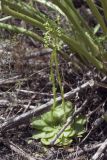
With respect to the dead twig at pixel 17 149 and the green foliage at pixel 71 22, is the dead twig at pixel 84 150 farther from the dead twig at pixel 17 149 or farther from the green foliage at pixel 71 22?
the green foliage at pixel 71 22

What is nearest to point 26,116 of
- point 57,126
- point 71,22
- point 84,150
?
point 57,126

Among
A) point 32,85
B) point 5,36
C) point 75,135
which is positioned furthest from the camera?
point 5,36

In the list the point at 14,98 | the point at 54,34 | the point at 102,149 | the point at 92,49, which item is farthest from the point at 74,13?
the point at 102,149

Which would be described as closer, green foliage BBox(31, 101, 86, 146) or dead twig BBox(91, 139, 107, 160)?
dead twig BBox(91, 139, 107, 160)

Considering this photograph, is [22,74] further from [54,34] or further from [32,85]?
[54,34]

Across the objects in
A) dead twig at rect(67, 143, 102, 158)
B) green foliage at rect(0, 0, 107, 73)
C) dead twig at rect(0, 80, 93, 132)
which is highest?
green foliage at rect(0, 0, 107, 73)

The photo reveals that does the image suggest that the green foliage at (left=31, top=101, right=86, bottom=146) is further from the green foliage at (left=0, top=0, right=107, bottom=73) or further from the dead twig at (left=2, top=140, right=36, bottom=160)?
the green foliage at (left=0, top=0, right=107, bottom=73)

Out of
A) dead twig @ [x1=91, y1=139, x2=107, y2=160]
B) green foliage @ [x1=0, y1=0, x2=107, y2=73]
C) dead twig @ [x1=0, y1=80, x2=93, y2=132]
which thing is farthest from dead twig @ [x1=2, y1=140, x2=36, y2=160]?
green foliage @ [x1=0, y1=0, x2=107, y2=73]

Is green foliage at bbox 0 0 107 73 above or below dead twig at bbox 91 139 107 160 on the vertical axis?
above

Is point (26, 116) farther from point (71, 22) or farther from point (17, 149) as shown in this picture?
point (71, 22)
